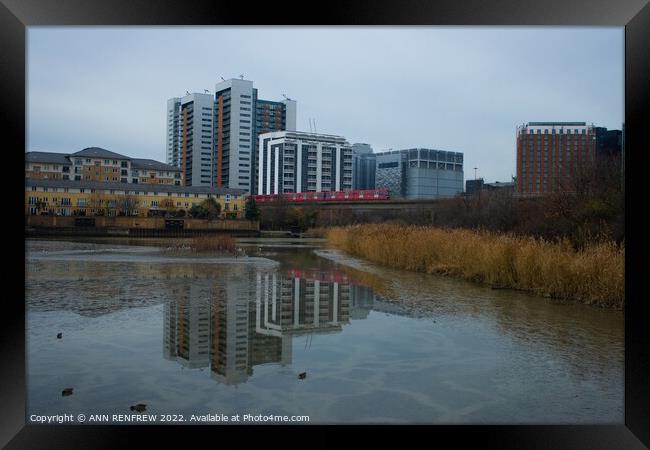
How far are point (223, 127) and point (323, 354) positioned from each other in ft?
15.2

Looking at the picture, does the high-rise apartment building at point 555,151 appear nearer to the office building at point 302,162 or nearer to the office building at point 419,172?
the office building at point 419,172

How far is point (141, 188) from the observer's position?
11594mm

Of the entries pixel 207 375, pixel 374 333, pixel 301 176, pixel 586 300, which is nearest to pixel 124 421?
pixel 207 375

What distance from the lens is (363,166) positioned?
388 inches

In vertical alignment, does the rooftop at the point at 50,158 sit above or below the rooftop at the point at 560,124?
below

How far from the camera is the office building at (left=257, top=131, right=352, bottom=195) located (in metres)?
8.23

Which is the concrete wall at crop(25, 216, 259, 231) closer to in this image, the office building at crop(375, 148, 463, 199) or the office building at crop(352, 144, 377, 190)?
the office building at crop(375, 148, 463, 199)

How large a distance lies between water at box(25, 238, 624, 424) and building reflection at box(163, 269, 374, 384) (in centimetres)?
2

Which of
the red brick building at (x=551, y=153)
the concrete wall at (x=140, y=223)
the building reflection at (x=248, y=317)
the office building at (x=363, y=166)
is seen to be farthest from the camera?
the concrete wall at (x=140, y=223)

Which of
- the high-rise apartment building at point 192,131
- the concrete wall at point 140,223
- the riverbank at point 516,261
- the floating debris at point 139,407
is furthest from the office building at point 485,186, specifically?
the floating debris at point 139,407

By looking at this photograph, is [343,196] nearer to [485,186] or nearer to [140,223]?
[485,186]

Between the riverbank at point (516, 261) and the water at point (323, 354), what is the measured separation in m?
0.36

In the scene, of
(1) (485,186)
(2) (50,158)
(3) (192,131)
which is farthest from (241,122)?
(1) (485,186)

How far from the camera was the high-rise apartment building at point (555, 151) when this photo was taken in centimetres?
848
